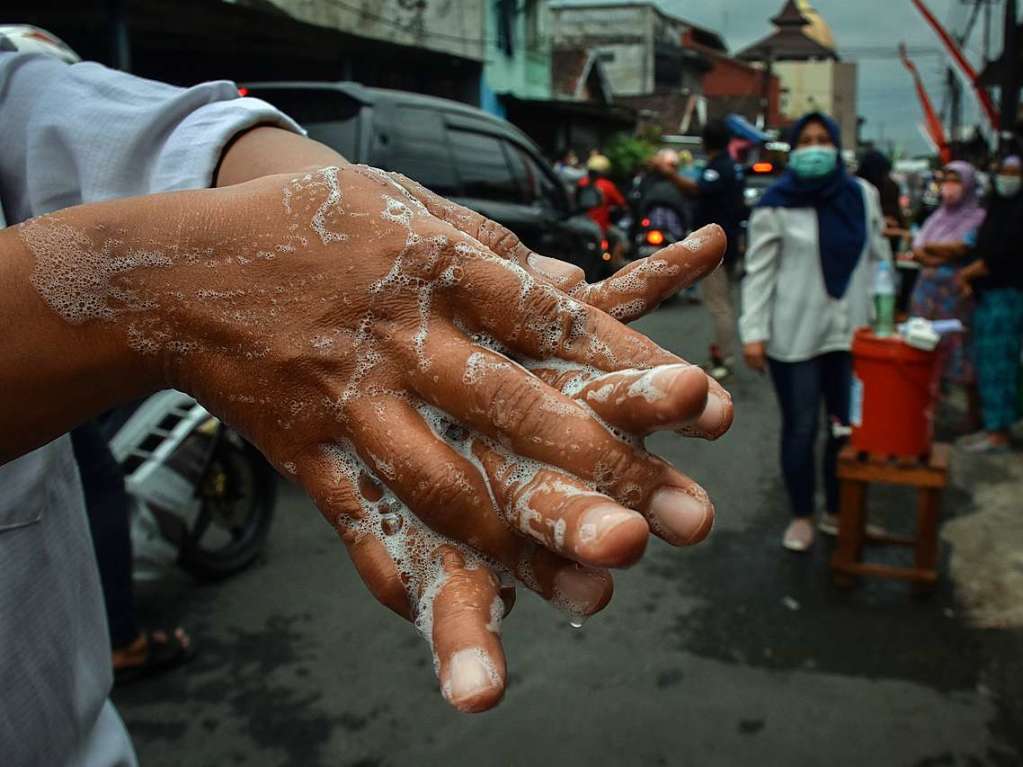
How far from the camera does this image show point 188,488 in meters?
3.54

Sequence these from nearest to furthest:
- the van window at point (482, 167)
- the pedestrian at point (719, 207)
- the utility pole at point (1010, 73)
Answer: the van window at point (482, 167) → the pedestrian at point (719, 207) → the utility pole at point (1010, 73)

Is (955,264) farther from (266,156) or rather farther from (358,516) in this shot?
(358,516)

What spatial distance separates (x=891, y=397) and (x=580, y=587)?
3372 mm

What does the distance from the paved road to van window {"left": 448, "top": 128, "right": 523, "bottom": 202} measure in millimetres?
2597

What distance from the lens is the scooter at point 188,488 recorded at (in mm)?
3441

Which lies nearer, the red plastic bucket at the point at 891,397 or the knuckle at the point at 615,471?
the knuckle at the point at 615,471

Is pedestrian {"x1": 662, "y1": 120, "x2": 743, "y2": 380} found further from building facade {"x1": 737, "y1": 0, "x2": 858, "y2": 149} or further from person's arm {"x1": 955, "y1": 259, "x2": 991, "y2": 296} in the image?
building facade {"x1": 737, "y1": 0, "x2": 858, "y2": 149}

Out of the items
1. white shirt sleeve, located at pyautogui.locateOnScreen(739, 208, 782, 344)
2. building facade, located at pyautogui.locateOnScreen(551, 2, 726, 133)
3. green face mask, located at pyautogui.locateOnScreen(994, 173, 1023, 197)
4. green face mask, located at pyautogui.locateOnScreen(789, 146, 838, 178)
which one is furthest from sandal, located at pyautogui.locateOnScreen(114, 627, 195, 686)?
building facade, located at pyautogui.locateOnScreen(551, 2, 726, 133)

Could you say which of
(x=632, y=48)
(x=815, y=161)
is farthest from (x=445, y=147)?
(x=632, y=48)

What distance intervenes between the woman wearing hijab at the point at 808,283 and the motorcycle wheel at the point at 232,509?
7.61ft

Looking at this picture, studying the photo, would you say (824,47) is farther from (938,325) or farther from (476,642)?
(476,642)

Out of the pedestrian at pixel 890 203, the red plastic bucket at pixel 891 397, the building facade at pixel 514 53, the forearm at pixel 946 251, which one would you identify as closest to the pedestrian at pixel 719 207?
the pedestrian at pixel 890 203

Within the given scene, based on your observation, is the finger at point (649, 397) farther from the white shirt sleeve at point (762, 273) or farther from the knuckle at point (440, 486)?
the white shirt sleeve at point (762, 273)

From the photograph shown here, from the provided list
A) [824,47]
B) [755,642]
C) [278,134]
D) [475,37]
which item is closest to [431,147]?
[755,642]
